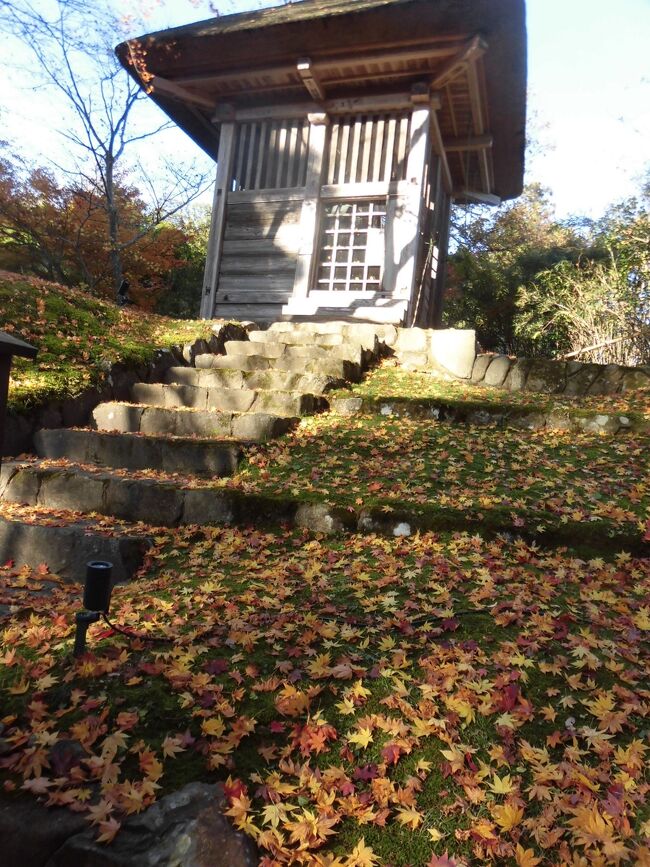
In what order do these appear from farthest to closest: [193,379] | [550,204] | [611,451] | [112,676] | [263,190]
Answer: [550,204] → [263,190] → [193,379] → [611,451] → [112,676]

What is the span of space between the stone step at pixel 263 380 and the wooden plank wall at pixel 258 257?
362 centimetres

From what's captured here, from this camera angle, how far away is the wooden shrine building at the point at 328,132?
879 cm

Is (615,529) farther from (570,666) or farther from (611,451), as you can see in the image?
(611,451)

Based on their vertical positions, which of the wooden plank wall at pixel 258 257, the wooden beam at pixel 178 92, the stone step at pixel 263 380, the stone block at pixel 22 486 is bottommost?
the stone block at pixel 22 486

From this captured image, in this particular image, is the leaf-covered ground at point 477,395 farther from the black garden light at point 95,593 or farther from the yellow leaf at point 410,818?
the yellow leaf at point 410,818

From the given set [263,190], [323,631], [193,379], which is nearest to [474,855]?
[323,631]

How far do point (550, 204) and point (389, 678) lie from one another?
23960 mm

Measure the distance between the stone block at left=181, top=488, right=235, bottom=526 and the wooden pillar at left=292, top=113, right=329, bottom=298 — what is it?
21.0 feet

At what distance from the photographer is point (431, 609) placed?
295 centimetres

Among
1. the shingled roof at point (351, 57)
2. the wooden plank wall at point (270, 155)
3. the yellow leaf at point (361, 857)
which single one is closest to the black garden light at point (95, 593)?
the yellow leaf at point (361, 857)

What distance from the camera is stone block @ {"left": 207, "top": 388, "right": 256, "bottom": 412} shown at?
6.27 meters

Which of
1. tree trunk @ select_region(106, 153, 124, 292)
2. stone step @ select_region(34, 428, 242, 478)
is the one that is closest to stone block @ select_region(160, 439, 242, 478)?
stone step @ select_region(34, 428, 242, 478)

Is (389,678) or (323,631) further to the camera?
(323,631)

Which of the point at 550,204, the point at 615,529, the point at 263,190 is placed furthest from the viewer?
the point at 550,204
